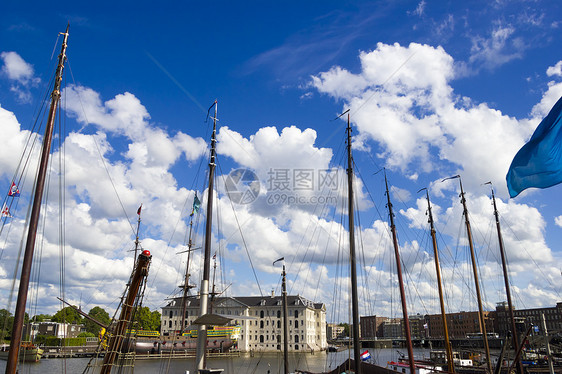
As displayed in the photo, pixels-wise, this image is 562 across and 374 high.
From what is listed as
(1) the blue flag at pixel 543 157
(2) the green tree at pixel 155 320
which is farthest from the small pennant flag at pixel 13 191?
(2) the green tree at pixel 155 320

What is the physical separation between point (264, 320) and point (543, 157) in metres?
116

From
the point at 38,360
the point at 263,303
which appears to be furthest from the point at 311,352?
the point at 38,360

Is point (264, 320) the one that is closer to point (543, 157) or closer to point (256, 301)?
point (256, 301)

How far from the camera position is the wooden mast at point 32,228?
1280cm

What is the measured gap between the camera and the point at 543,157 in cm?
904

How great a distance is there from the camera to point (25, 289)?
1325cm

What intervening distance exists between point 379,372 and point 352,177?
639 inches

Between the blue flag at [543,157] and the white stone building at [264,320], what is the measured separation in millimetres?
105798

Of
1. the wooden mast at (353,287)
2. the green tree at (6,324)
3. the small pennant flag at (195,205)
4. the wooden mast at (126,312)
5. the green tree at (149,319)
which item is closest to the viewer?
the wooden mast at (126,312)

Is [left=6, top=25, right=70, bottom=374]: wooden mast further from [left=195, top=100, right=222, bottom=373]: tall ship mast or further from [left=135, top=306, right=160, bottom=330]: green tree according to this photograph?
[left=135, top=306, right=160, bottom=330]: green tree

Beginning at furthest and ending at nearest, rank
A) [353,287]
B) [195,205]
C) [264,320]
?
[264,320] < [195,205] < [353,287]

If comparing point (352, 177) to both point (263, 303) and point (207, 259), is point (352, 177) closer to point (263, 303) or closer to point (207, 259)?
point (207, 259)

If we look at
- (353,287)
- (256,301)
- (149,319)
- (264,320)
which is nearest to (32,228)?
(353,287)

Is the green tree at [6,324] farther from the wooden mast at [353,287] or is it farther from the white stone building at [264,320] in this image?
the white stone building at [264,320]
